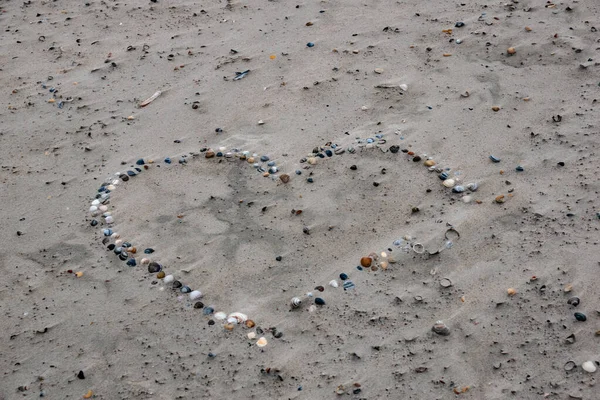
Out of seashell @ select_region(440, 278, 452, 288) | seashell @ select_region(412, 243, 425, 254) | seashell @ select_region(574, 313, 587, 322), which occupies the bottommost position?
seashell @ select_region(574, 313, 587, 322)

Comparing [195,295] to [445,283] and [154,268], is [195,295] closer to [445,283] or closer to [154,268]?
[154,268]

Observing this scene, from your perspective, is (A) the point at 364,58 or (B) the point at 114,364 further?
(A) the point at 364,58

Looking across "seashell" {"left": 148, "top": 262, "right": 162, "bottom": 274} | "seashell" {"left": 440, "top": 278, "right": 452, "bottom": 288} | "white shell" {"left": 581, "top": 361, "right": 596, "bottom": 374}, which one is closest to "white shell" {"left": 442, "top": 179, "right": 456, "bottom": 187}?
"seashell" {"left": 440, "top": 278, "right": 452, "bottom": 288}

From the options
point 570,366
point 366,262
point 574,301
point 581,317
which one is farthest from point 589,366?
point 366,262

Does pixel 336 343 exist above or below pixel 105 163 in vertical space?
below

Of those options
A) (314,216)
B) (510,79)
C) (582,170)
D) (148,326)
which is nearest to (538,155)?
(582,170)

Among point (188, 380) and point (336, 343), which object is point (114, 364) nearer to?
point (188, 380)

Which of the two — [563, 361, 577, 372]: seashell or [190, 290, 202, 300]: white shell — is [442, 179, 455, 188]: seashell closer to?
[563, 361, 577, 372]: seashell
